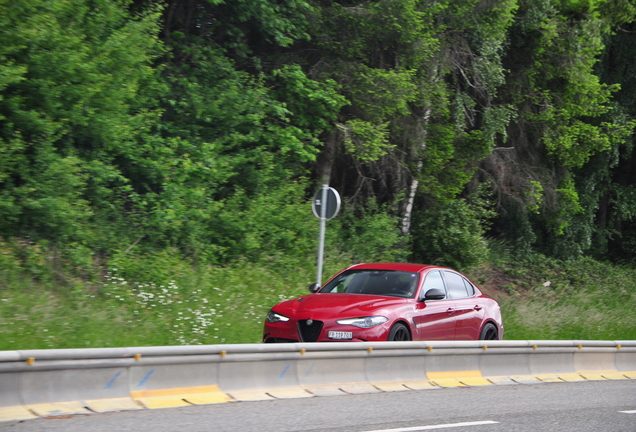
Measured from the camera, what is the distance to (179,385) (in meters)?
7.39

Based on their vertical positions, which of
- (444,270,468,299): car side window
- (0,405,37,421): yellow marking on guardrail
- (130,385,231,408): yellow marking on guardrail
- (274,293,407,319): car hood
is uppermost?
(444,270,468,299): car side window

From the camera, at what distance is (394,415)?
7336mm

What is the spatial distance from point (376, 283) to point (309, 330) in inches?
68.3

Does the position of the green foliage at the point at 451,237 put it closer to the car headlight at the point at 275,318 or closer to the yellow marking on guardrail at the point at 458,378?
the yellow marking on guardrail at the point at 458,378

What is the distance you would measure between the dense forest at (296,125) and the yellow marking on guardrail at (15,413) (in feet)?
21.7

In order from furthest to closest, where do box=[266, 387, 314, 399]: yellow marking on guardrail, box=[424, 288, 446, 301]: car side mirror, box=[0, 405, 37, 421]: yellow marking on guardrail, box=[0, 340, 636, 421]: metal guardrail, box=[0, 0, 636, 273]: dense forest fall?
box=[0, 0, 636, 273]: dense forest → box=[424, 288, 446, 301]: car side mirror → box=[266, 387, 314, 399]: yellow marking on guardrail → box=[0, 340, 636, 421]: metal guardrail → box=[0, 405, 37, 421]: yellow marking on guardrail

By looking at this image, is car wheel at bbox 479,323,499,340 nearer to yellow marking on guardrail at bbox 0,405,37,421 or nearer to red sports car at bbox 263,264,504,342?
red sports car at bbox 263,264,504,342

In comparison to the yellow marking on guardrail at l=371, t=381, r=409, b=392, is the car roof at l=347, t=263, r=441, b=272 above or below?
above

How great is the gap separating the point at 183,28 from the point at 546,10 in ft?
37.6

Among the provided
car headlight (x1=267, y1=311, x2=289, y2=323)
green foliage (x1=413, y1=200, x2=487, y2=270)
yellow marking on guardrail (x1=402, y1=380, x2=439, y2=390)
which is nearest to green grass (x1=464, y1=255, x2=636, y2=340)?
green foliage (x1=413, y1=200, x2=487, y2=270)

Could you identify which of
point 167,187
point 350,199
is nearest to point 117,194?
point 167,187

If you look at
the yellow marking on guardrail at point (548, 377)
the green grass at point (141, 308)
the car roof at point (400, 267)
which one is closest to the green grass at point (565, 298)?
the yellow marking on guardrail at point (548, 377)

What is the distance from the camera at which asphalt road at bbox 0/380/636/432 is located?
6234 mm

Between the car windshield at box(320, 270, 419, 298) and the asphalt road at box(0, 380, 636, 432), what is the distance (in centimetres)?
161
